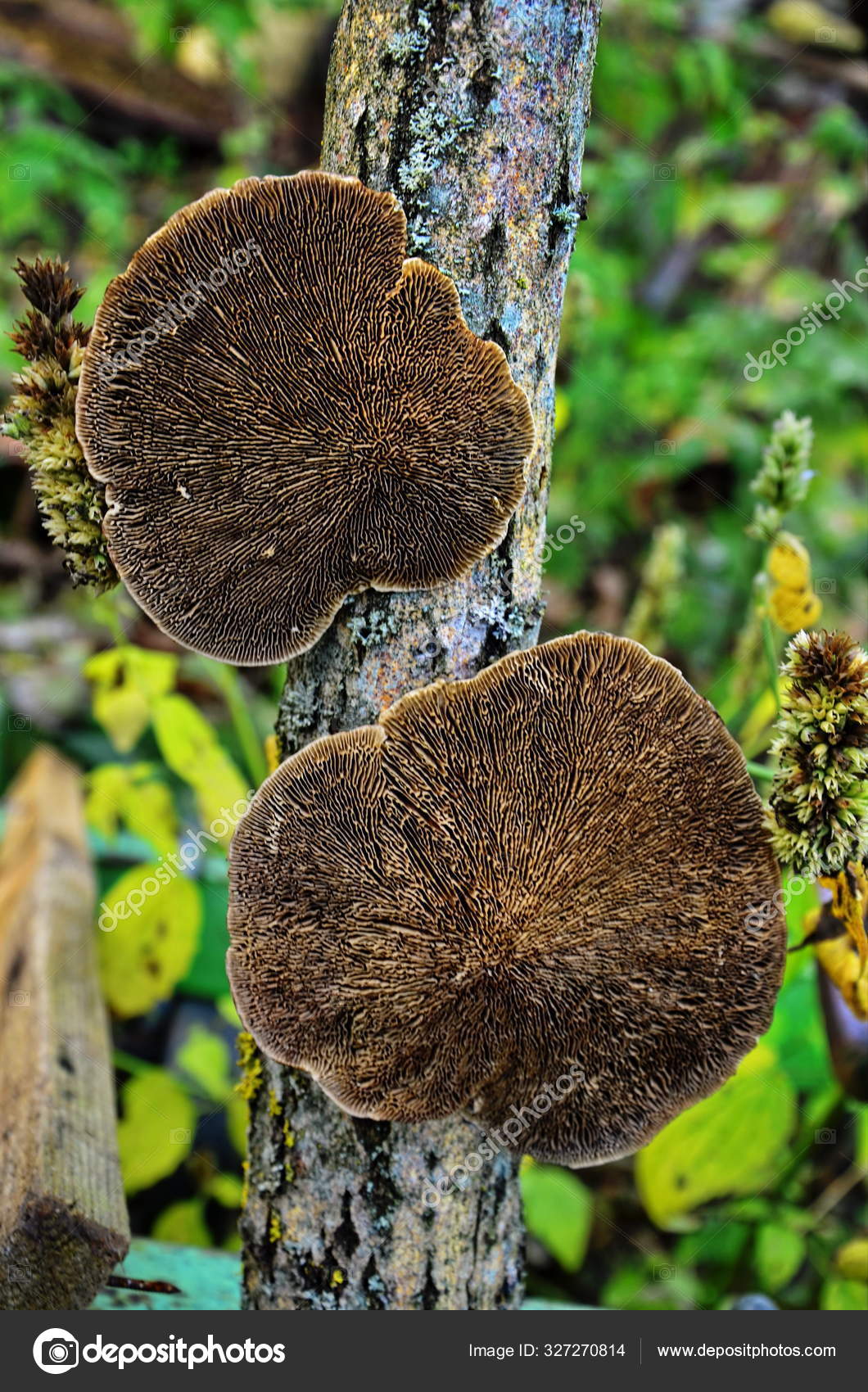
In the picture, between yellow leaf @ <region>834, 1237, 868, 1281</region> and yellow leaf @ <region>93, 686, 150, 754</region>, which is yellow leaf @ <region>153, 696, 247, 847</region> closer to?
yellow leaf @ <region>93, 686, 150, 754</region>

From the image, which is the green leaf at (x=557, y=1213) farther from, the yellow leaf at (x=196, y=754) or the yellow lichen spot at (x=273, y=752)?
the yellow lichen spot at (x=273, y=752)

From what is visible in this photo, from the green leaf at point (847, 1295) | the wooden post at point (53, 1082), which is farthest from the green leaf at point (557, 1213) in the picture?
the wooden post at point (53, 1082)

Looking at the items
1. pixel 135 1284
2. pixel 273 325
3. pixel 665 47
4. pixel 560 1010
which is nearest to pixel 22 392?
pixel 273 325

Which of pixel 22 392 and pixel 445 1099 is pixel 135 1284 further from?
pixel 22 392

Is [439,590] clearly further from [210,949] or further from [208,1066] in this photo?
[210,949]

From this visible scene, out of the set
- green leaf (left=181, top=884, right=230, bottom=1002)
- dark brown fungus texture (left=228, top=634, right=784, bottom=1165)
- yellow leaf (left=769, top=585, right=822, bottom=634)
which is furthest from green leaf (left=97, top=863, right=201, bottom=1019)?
yellow leaf (left=769, top=585, right=822, bottom=634)

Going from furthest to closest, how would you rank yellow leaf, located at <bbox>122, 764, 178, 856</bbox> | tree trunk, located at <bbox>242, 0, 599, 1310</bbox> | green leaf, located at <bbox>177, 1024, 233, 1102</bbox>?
yellow leaf, located at <bbox>122, 764, 178, 856</bbox>, green leaf, located at <bbox>177, 1024, 233, 1102</bbox>, tree trunk, located at <bbox>242, 0, 599, 1310</bbox>
